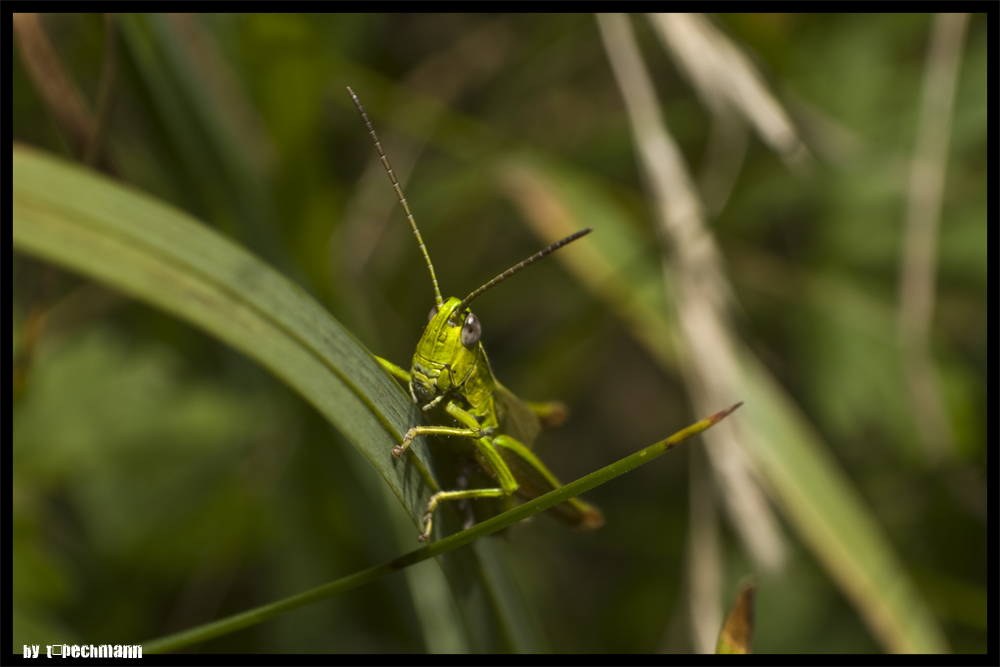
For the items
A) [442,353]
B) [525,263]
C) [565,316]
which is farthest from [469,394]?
[565,316]

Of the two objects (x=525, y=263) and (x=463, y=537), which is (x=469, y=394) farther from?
(x=463, y=537)

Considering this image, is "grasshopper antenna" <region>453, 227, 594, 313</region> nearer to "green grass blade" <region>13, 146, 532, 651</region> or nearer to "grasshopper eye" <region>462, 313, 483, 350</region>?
"grasshopper eye" <region>462, 313, 483, 350</region>

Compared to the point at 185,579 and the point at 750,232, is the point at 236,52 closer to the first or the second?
the point at 185,579

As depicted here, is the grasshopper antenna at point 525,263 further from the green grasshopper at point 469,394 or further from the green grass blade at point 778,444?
the green grass blade at point 778,444

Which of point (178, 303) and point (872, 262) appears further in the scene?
point (872, 262)
